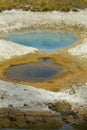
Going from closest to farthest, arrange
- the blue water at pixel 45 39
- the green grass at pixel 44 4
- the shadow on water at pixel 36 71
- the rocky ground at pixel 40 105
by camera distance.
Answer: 1. the rocky ground at pixel 40 105
2. the shadow on water at pixel 36 71
3. the blue water at pixel 45 39
4. the green grass at pixel 44 4

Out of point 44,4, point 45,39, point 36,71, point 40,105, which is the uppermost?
point 40,105

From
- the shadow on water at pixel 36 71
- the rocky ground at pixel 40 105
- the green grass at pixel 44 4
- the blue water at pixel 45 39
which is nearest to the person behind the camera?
the rocky ground at pixel 40 105

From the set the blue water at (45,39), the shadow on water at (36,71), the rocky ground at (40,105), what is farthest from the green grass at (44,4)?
the rocky ground at (40,105)

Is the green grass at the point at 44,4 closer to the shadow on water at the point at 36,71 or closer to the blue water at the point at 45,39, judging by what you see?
the blue water at the point at 45,39

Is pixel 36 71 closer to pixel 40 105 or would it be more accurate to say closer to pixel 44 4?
pixel 40 105

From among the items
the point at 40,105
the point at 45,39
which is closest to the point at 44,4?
the point at 45,39

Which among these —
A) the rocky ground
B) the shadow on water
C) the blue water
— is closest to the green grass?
the blue water

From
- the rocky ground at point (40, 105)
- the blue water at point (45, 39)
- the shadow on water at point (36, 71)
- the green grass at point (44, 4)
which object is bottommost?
the blue water at point (45, 39)
